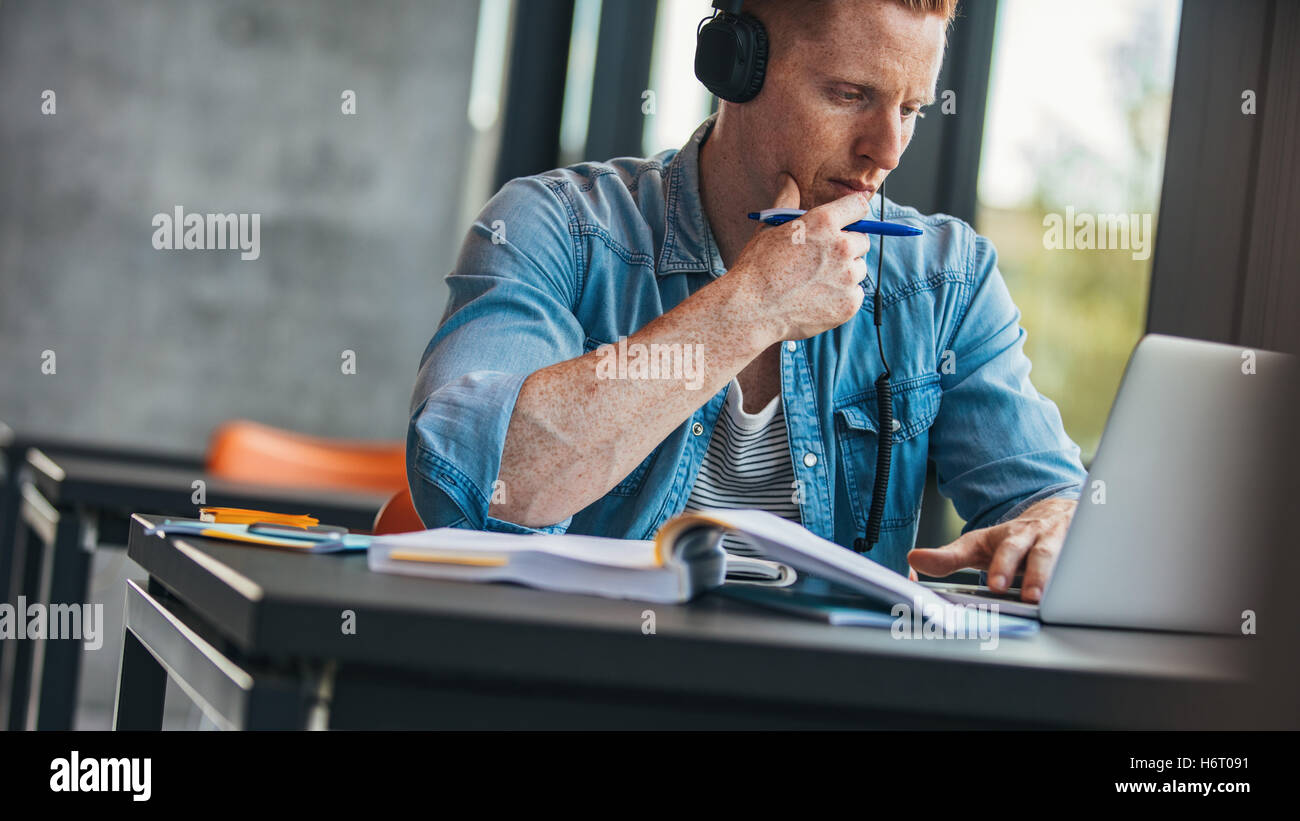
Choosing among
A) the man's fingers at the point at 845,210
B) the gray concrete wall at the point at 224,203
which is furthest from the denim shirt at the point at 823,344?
the gray concrete wall at the point at 224,203

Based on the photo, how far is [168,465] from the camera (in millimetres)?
2389

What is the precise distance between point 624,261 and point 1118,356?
1297 millimetres

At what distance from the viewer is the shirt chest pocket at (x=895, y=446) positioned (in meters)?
1.38

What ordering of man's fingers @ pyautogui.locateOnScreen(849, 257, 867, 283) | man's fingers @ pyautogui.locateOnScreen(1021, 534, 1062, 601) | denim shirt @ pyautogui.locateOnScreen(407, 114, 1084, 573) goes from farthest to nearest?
denim shirt @ pyautogui.locateOnScreen(407, 114, 1084, 573)
man's fingers @ pyautogui.locateOnScreen(849, 257, 867, 283)
man's fingers @ pyautogui.locateOnScreen(1021, 534, 1062, 601)

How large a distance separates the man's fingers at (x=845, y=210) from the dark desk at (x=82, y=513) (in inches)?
36.0

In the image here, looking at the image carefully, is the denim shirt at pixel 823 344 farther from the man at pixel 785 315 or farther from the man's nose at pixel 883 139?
the man's nose at pixel 883 139

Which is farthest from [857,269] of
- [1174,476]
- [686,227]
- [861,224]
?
[1174,476]

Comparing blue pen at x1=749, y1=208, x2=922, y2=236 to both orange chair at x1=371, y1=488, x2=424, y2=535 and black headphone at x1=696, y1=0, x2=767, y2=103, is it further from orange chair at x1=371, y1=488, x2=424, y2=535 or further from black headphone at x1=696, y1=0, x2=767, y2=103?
orange chair at x1=371, y1=488, x2=424, y2=535

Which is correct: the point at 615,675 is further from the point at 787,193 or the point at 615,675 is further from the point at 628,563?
the point at 787,193

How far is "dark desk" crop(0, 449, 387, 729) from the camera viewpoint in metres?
1.73

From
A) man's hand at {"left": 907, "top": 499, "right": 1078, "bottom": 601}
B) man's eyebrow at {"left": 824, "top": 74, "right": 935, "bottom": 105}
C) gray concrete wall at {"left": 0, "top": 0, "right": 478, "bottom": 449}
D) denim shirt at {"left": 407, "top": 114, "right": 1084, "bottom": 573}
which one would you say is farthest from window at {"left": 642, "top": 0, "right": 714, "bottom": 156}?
man's hand at {"left": 907, "top": 499, "right": 1078, "bottom": 601}

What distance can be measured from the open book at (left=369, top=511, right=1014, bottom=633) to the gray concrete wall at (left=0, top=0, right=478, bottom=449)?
294 centimetres

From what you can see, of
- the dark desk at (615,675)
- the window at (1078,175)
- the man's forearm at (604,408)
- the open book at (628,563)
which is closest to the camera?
the dark desk at (615,675)
